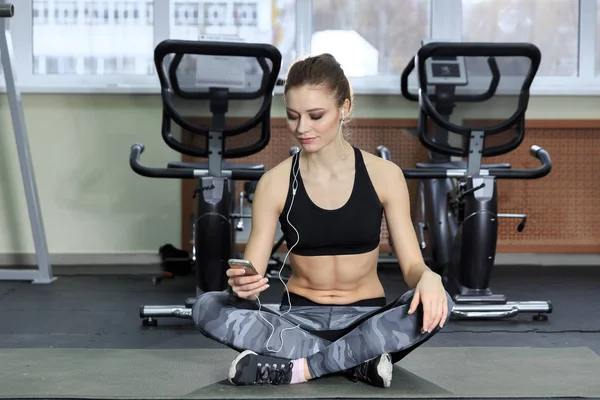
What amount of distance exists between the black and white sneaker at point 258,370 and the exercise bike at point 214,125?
1271 millimetres

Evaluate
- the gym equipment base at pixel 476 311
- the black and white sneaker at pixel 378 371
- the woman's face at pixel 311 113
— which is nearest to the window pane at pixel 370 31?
the gym equipment base at pixel 476 311

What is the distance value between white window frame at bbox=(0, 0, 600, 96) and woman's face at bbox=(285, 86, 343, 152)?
294 centimetres

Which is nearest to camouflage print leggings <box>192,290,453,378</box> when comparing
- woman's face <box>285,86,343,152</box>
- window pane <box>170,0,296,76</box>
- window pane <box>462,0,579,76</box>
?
woman's face <box>285,86,343,152</box>

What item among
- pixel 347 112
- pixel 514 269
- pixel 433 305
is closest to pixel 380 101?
pixel 514 269

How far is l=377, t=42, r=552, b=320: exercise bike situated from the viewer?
3668mm

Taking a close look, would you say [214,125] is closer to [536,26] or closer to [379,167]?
[379,167]

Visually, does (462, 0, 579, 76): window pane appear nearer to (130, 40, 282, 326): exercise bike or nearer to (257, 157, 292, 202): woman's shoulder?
(130, 40, 282, 326): exercise bike

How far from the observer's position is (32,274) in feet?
15.8

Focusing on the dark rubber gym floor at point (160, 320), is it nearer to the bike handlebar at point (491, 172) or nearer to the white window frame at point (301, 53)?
the bike handlebar at point (491, 172)

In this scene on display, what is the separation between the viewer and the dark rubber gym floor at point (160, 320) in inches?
127

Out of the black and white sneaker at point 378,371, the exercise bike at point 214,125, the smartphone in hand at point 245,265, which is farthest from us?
the exercise bike at point 214,125

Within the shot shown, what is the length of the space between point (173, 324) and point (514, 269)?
2438 mm

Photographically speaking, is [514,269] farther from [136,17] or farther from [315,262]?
[315,262]

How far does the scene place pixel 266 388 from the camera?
2357mm
